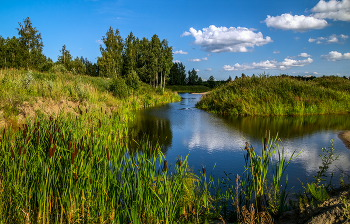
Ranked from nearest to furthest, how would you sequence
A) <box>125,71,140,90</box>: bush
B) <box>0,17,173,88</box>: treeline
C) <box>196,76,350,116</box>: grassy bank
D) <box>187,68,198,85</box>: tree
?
<box>196,76,350,116</box>: grassy bank
<box>125,71,140,90</box>: bush
<box>0,17,173,88</box>: treeline
<box>187,68,198,85</box>: tree

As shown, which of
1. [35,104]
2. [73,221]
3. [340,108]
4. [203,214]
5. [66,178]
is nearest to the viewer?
[73,221]

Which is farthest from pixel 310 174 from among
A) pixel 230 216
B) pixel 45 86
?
pixel 45 86

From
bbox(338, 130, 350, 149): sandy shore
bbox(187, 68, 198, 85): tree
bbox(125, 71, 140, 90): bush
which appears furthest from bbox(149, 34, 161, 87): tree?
bbox(187, 68, 198, 85): tree

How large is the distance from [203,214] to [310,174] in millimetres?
3973

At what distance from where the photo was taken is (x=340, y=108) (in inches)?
750

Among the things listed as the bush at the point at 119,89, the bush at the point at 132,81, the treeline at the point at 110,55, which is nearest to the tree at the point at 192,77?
the treeline at the point at 110,55

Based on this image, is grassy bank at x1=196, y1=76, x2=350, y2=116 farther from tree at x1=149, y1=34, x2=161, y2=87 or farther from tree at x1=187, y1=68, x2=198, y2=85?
tree at x1=187, y1=68, x2=198, y2=85

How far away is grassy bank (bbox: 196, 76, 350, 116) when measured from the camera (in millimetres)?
17984

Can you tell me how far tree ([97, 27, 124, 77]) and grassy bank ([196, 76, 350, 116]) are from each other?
122 ft

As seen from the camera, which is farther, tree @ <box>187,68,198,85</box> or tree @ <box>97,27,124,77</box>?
tree @ <box>187,68,198,85</box>

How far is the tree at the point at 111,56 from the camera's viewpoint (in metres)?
51.5

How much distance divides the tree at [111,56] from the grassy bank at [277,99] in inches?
1466

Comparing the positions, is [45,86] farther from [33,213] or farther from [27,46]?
[27,46]

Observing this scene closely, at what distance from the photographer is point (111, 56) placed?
5203cm
